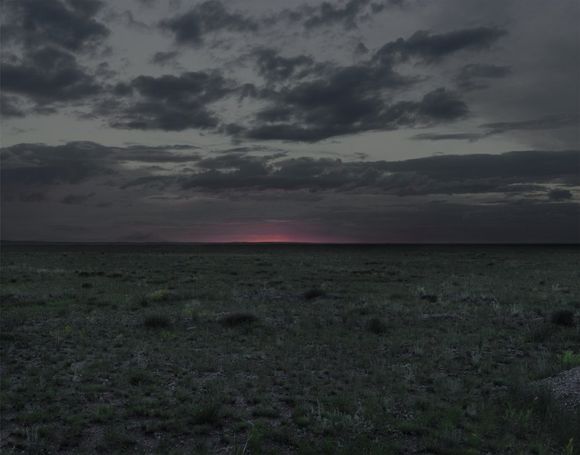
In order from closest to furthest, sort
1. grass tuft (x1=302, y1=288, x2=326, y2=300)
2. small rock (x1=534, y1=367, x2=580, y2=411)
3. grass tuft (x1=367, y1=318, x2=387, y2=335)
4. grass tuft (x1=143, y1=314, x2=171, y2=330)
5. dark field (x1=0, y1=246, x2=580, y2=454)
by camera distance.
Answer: dark field (x1=0, y1=246, x2=580, y2=454) < small rock (x1=534, y1=367, x2=580, y2=411) < grass tuft (x1=367, y1=318, x2=387, y2=335) < grass tuft (x1=143, y1=314, x2=171, y2=330) < grass tuft (x1=302, y1=288, x2=326, y2=300)

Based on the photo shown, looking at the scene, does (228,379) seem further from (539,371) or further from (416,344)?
(539,371)

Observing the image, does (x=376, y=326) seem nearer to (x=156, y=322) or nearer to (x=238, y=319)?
(x=238, y=319)

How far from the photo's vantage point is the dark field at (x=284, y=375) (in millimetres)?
8789

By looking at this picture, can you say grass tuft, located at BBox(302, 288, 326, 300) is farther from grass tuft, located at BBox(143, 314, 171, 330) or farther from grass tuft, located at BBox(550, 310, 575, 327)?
grass tuft, located at BBox(550, 310, 575, 327)

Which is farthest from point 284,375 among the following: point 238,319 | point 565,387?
point 238,319

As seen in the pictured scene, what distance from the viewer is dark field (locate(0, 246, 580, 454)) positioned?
8.79 meters

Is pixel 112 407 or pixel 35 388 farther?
pixel 35 388

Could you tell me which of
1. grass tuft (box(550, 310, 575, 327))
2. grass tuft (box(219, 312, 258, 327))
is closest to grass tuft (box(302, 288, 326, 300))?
grass tuft (box(219, 312, 258, 327))

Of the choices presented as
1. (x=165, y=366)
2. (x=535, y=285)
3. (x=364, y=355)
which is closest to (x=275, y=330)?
(x=364, y=355)

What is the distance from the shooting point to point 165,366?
523 inches

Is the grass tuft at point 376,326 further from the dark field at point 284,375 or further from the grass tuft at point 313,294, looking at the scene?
the grass tuft at point 313,294

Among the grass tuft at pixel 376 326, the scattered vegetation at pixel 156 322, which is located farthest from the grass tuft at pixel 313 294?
the scattered vegetation at pixel 156 322

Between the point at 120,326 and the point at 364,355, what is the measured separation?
31.3 feet

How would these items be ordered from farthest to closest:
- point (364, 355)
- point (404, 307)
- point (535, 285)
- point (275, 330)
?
point (535, 285) → point (404, 307) → point (275, 330) → point (364, 355)
